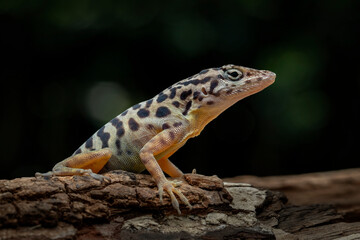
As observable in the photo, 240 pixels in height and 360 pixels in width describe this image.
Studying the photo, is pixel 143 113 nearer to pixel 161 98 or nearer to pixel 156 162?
pixel 161 98

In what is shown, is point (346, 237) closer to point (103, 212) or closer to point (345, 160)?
point (103, 212)

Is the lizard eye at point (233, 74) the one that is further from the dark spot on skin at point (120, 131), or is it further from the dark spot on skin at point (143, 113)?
the dark spot on skin at point (120, 131)

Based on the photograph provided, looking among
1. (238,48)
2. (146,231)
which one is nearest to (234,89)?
(146,231)

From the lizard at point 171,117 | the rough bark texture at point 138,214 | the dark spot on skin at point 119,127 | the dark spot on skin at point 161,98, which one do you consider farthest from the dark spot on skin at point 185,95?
the rough bark texture at point 138,214

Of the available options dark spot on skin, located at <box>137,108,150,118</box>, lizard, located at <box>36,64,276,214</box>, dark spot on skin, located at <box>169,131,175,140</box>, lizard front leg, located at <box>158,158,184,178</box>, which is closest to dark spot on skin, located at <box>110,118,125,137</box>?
lizard, located at <box>36,64,276,214</box>

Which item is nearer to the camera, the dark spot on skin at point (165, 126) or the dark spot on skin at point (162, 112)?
the dark spot on skin at point (165, 126)

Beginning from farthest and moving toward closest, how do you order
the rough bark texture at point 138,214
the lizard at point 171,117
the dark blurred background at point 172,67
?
the dark blurred background at point 172,67, the lizard at point 171,117, the rough bark texture at point 138,214

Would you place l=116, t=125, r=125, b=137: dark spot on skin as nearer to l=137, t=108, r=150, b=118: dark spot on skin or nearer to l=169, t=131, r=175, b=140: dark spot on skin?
l=137, t=108, r=150, b=118: dark spot on skin
